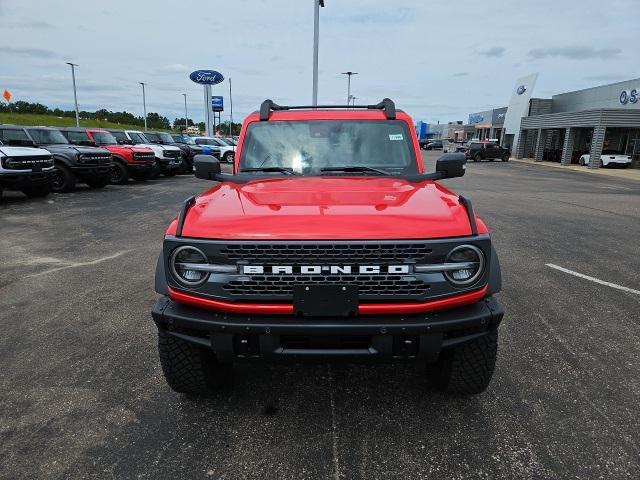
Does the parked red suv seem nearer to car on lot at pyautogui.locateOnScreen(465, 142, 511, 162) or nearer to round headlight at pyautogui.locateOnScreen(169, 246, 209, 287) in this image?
round headlight at pyautogui.locateOnScreen(169, 246, 209, 287)

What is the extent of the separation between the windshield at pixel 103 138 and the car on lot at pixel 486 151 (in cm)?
3073

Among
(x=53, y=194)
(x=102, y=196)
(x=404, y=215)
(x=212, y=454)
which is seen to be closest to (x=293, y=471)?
(x=212, y=454)

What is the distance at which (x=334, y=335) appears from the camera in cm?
230

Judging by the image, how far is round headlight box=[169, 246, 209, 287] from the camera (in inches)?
96.0

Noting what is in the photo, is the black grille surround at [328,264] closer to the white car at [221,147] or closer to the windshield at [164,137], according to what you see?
the windshield at [164,137]

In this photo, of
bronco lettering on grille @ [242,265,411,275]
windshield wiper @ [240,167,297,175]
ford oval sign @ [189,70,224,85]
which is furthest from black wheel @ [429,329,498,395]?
ford oval sign @ [189,70,224,85]

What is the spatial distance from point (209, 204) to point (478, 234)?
1.54m

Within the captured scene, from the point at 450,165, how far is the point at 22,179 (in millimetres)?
10829

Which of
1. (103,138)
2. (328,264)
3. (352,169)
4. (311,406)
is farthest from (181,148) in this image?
(328,264)

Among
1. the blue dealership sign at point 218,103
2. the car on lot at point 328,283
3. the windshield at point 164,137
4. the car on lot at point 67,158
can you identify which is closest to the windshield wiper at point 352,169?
the car on lot at point 328,283

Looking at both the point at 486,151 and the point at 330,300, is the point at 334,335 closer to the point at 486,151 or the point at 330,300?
the point at 330,300

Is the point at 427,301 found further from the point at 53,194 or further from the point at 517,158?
the point at 517,158

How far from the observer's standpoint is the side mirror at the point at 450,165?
3.57m

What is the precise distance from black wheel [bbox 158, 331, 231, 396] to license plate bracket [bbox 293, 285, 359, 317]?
0.73 m
